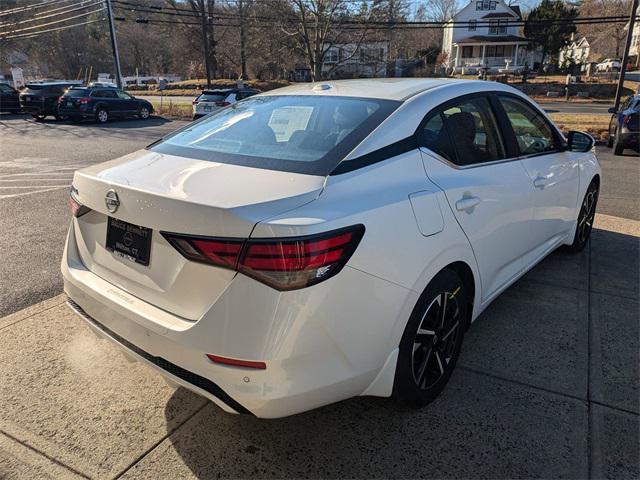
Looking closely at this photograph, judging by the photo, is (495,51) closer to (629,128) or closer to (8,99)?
(8,99)

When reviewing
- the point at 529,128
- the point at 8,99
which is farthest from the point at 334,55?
the point at 529,128

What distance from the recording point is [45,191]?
26.4 ft

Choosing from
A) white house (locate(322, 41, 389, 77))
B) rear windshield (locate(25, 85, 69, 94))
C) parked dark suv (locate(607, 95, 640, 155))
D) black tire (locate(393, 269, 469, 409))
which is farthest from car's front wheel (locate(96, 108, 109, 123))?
black tire (locate(393, 269, 469, 409))

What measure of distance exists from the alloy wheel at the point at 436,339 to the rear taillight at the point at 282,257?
2.49 feet

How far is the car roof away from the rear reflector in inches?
64.5

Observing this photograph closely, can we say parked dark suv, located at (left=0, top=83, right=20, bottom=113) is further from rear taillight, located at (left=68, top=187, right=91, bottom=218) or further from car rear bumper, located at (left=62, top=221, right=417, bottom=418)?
car rear bumper, located at (left=62, top=221, right=417, bottom=418)

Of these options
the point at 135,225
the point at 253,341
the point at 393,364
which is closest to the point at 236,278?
the point at 253,341

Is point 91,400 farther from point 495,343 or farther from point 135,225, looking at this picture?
point 495,343

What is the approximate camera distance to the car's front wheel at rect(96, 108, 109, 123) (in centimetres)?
2091

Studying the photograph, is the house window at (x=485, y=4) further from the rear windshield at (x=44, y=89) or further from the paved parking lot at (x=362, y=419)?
the paved parking lot at (x=362, y=419)

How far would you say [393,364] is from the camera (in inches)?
89.0

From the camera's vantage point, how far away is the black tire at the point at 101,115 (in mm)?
20875

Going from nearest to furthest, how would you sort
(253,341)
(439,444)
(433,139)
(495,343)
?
(253,341), (439,444), (433,139), (495,343)

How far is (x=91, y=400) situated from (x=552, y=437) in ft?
7.92
